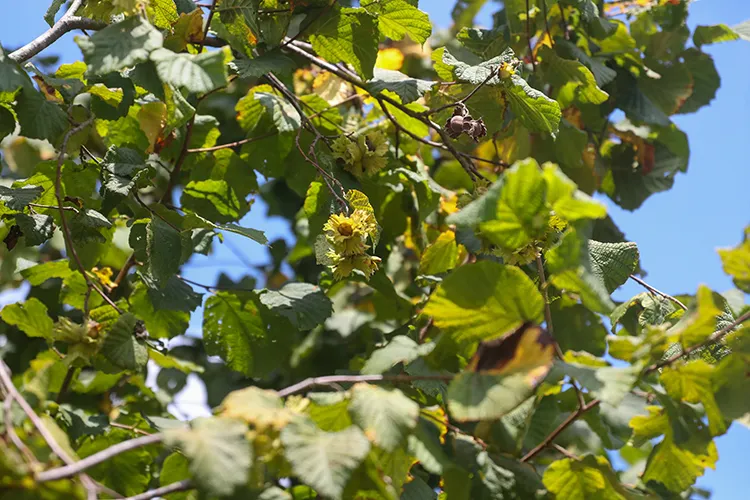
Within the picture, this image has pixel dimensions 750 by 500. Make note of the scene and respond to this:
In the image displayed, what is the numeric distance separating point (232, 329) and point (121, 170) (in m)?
0.46

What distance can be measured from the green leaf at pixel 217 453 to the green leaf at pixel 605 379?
1.35 feet

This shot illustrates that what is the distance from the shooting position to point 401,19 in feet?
5.09

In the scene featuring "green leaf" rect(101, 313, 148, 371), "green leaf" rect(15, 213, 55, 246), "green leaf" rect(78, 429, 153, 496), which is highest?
"green leaf" rect(15, 213, 55, 246)

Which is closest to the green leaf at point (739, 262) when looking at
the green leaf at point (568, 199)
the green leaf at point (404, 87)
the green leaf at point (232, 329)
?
the green leaf at point (568, 199)

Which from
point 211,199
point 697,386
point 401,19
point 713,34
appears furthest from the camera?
point 713,34

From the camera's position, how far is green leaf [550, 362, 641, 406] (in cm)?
88

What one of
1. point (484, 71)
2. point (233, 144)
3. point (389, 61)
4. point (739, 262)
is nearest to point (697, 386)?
point (739, 262)

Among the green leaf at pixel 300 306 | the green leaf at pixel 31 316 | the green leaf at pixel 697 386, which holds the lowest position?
the green leaf at pixel 300 306

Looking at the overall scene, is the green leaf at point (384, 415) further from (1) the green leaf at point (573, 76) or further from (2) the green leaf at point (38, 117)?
(1) the green leaf at point (573, 76)

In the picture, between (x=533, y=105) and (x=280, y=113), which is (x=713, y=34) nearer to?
(x=533, y=105)

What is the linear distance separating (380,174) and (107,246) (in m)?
0.67

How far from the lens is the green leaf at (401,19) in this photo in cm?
153

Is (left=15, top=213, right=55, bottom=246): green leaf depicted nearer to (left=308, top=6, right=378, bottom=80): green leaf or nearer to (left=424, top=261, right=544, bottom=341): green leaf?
(left=308, top=6, right=378, bottom=80): green leaf

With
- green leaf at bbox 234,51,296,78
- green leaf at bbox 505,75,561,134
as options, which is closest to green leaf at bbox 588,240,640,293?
green leaf at bbox 505,75,561,134
